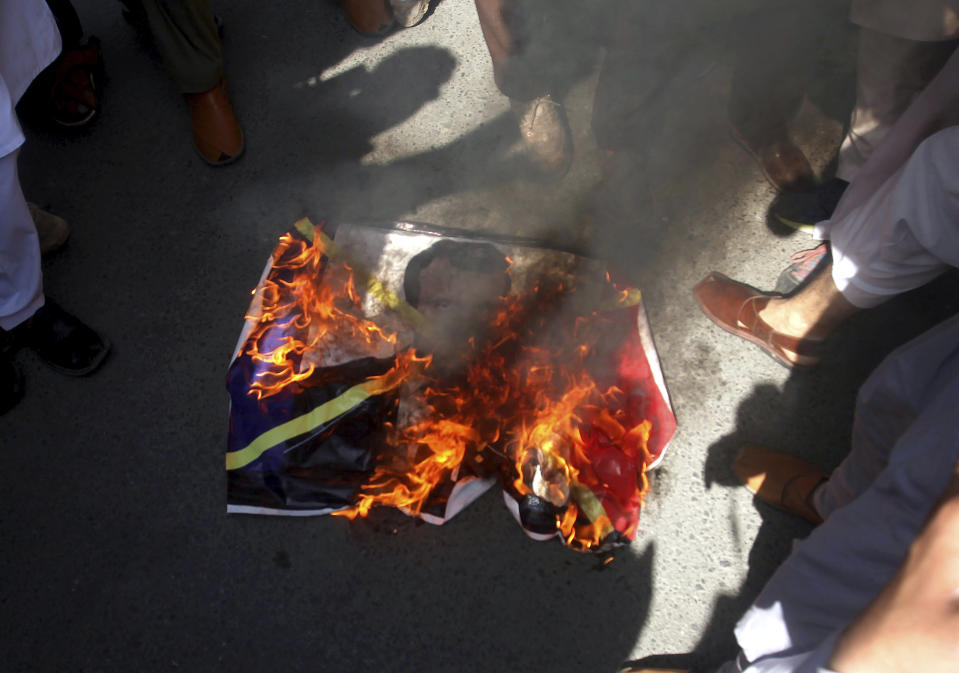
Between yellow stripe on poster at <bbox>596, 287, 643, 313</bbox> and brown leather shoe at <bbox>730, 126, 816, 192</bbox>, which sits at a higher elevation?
brown leather shoe at <bbox>730, 126, 816, 192</bbox>

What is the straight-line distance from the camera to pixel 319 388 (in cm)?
239

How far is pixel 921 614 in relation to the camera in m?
0.93

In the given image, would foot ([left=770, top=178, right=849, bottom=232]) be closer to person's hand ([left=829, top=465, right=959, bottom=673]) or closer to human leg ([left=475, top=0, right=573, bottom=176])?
human leg ([left=475, top=0, right=573, bottom=176])

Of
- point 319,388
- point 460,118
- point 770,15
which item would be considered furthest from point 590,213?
point 319,388

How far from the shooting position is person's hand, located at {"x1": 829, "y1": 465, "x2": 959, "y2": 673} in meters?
0.91

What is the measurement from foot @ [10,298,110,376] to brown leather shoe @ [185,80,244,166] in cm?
107

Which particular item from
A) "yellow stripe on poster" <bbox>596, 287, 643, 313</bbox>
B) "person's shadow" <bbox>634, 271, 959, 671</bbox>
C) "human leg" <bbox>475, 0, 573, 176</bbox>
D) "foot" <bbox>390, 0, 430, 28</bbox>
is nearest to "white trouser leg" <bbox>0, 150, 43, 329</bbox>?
"human leg" <bbox>475, 0, 573, 176</bbox>

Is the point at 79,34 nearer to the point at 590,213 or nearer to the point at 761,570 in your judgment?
the point at 590,213

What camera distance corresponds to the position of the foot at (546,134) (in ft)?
9.51

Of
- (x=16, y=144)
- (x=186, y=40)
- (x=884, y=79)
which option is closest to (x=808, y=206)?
(x=884, y=79)

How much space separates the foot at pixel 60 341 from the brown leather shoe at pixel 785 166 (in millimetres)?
3357

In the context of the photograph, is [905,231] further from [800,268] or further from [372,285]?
[372,285]

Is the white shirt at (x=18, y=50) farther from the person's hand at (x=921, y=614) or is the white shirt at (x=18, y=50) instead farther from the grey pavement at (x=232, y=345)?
the person's hand at (x=921, y=614)

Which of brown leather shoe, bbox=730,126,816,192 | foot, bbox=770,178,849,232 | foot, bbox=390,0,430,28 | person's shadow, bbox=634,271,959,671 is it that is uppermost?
foot, bbox=390,0,430,28
